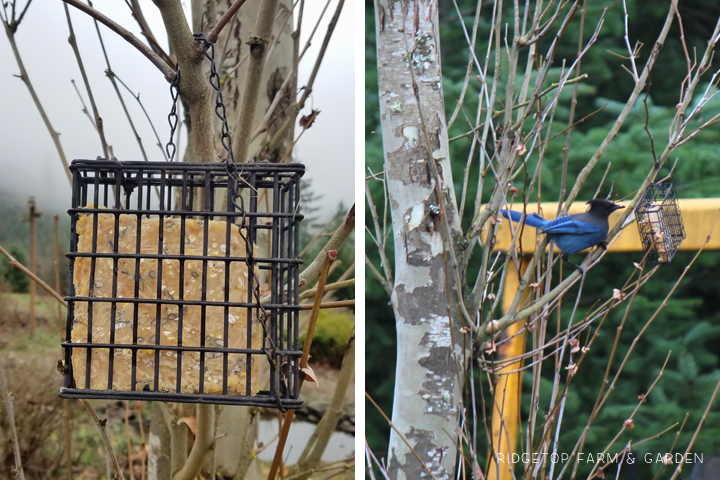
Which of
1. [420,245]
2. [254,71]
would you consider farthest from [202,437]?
[254,71]

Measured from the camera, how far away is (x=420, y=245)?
0.87m

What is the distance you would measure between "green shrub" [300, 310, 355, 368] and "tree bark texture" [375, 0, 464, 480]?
2.82 feet

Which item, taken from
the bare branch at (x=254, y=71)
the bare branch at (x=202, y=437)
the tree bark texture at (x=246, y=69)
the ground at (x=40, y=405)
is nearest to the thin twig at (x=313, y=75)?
the tree bark texture at (x=246, y=69)

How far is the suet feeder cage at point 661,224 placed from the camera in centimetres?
116

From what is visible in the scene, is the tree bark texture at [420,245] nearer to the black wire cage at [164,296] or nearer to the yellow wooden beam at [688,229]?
the black wire cage at [164,296]

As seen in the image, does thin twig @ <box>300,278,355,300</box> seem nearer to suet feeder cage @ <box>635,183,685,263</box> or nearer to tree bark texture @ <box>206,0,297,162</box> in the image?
tree bark texture @ <box>206,0,297,162</box>

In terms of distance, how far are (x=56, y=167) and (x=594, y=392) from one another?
177cm

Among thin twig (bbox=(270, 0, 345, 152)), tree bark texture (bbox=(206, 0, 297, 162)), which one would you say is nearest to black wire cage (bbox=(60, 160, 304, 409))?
thin twig (bbox=(270, 0, 345, 152))

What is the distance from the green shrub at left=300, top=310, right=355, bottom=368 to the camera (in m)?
1.74

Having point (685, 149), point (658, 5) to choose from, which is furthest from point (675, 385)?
point (658, 5)

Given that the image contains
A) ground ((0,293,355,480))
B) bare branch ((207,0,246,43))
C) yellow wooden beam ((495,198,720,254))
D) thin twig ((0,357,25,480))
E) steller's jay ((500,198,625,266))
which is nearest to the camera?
bare branch ((207,0,246,43))

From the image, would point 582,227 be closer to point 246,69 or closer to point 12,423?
point 246,69

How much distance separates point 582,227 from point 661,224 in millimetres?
235

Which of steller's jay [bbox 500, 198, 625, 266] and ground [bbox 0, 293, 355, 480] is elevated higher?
steller's jay [bbox 500, 198, 625, 266]
